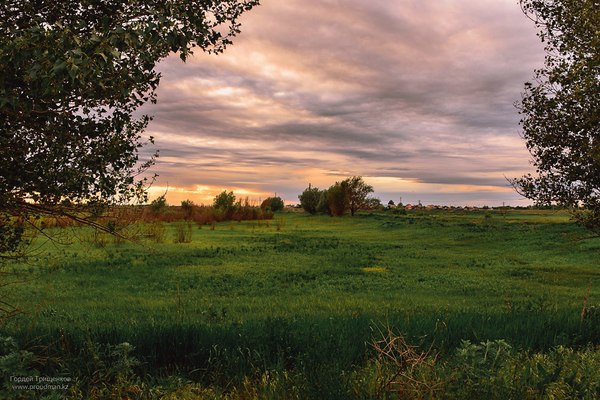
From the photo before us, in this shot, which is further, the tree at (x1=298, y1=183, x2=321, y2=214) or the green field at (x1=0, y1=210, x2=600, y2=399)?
the tree at (x1=298, y1=183, x2=321, y2=214)

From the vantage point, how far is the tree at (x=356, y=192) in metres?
96.1

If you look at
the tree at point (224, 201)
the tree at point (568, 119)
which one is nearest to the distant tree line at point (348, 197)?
the tree at point (224, 201)

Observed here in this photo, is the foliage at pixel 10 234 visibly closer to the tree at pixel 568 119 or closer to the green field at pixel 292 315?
the green field at pixel 292 315

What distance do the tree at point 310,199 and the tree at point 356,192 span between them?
13.2 metres

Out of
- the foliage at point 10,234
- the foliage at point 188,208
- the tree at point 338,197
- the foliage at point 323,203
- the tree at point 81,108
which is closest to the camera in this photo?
the tree at point 81,108

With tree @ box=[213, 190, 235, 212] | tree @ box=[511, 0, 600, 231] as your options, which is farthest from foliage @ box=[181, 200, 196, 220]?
tree @ box=[511, 0, 600, 231]

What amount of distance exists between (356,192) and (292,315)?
8666cm

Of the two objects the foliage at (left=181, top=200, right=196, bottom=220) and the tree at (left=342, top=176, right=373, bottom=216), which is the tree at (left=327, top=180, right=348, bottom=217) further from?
the foliage at (left=181, top=200, right=196, bottom=220)

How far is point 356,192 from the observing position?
318ft

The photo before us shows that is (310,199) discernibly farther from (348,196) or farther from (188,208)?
(188,208)

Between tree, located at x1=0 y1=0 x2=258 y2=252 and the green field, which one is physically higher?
tree, located at x1=0 y1=0 x2=258 y2=252

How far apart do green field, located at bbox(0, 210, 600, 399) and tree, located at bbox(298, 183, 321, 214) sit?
73.8 metres

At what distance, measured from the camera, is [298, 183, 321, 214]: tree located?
362 feet

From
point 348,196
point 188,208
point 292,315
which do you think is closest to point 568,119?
point 292,315
